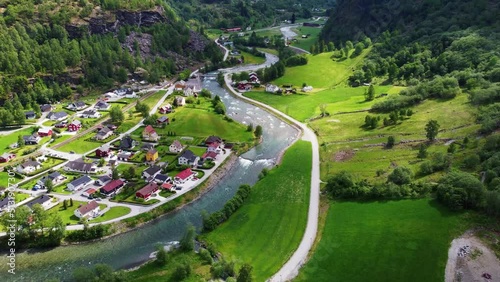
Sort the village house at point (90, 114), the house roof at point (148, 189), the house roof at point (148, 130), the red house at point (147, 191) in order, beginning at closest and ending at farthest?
the red house at point (147, 191) < the house roof at point (148, 189) < the house roof at point (148, 130) < the village house at point (90, 114)

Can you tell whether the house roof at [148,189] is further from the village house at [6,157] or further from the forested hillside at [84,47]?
the forested hillside at [84,47]

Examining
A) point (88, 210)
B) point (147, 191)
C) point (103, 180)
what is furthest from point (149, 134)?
point (88, 210)

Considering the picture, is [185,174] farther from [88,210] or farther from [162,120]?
[162,120]

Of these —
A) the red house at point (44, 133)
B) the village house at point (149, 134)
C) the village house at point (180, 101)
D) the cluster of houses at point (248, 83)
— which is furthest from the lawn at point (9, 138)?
the cluster of houses at point (248, 83)

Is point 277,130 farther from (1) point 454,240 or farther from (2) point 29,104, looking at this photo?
(2) point 29,104

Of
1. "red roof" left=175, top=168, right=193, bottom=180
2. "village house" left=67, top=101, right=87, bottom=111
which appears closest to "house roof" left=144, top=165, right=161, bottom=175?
"red roof" left=175, top=168, right=193, bottom=180

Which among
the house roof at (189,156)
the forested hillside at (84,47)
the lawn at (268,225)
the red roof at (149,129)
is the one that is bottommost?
the lawn at (268,225)
